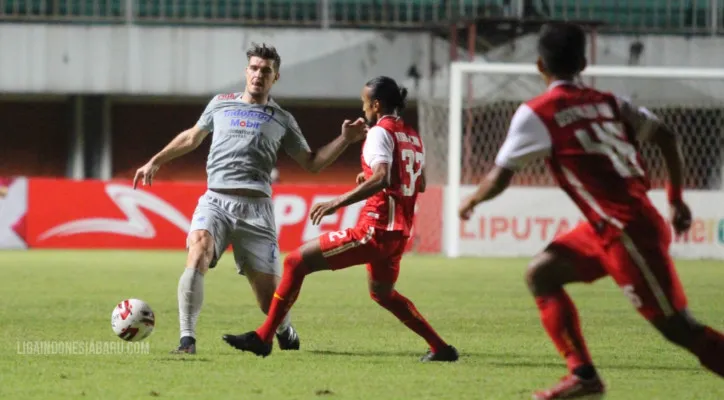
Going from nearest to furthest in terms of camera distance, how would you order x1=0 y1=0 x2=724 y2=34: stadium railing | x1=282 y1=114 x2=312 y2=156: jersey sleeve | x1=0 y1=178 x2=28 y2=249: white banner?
x1=282 y1=114 x2=312 y2=156: jersey sleeve, x1=0 y1=178 x2=28 y2=249: white banner, x1=0 y1=0 x2=724 y2=34: stadium railing

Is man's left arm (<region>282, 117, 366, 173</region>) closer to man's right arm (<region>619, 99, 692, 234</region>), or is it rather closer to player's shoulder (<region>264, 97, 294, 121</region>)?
player's shoulder (<region>264, 97, 294, 121</region>)

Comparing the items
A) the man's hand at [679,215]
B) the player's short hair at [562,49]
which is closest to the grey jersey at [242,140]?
the player's short hair at [562,49]

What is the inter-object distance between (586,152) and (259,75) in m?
3.27

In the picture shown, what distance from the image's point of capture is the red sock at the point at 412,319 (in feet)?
26.0

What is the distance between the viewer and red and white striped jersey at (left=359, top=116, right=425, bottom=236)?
25.9 feet

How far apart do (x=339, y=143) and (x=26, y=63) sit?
17.3m

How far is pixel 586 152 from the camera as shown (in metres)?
5.64

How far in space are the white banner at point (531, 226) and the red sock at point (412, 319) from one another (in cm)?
1267

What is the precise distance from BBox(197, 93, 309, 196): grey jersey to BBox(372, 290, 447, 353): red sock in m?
1.14

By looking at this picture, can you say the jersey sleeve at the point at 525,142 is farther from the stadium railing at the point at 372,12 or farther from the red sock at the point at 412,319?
the stadium railing at the point at 372,12

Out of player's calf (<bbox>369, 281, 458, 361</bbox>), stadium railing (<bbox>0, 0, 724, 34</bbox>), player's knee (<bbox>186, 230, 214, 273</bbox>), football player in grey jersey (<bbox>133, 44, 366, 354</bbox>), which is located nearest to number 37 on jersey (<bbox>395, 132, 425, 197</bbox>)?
football player in grey jersey (<bbox>133, 44, 366, 354</bbox>)

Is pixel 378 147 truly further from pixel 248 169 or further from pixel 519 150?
pixel 519 150

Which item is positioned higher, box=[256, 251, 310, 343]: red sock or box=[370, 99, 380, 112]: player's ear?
box=[370, 99, 380, 112]: player's ear

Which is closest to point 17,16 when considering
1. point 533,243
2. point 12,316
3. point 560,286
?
point 533,243
